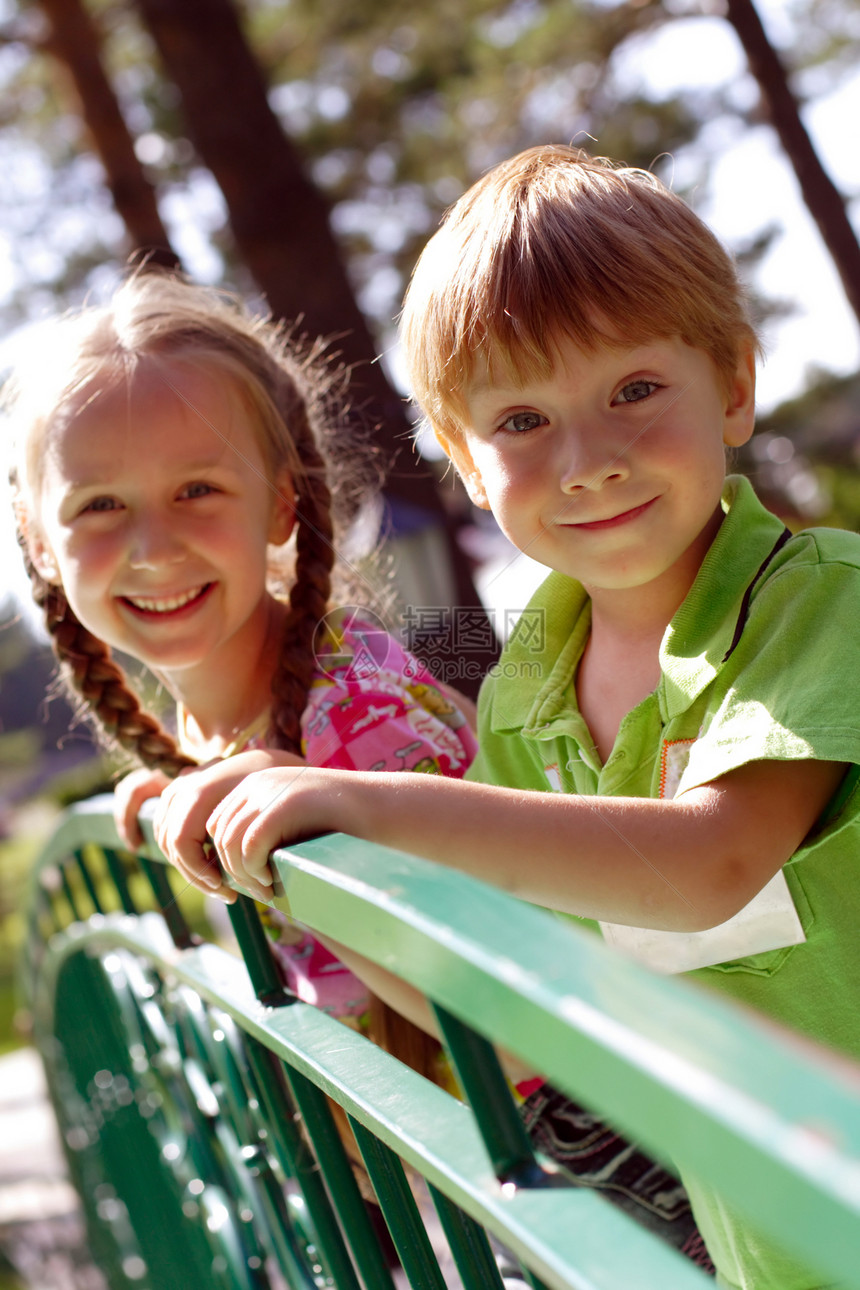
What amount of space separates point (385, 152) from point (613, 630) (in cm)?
1211

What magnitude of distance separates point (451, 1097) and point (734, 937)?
0.46m

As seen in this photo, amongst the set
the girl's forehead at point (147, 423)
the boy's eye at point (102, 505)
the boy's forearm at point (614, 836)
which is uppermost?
the girl's forehead at point (147, 423)

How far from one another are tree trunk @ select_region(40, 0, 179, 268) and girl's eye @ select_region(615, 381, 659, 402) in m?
6.38

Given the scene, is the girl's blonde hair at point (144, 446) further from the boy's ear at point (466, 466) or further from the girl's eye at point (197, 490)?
the boy's ear at point (466, 466)

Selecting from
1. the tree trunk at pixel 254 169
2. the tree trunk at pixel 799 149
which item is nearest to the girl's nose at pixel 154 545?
the tree trunk at pixel 254 169

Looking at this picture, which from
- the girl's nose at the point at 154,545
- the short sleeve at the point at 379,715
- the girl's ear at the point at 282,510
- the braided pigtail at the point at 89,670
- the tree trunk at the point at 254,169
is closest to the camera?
the short sleeve at the point at 379,715

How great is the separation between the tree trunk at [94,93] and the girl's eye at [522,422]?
20.7ft

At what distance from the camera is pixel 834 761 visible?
A: 1040 millimetres

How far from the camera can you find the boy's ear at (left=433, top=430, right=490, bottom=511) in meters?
1.46

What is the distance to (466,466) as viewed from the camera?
1473 mm

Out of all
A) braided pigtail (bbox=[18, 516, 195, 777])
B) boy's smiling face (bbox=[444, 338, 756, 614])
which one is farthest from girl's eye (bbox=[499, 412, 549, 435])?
braided pigtail (bbox=[18, 516, 195, 777])

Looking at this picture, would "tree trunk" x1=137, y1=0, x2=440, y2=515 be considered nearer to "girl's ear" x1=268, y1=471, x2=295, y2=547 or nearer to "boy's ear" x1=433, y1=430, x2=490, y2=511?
"girl's ear" x1=268, y1=471, x2=295, y2=547

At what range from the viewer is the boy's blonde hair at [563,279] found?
1219mm

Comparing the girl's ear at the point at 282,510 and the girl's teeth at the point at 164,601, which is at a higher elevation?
the girl's ear at the point at 282,510
